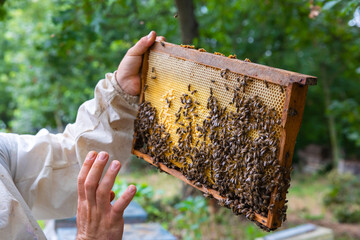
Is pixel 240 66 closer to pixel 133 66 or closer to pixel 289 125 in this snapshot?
pixel 289 125

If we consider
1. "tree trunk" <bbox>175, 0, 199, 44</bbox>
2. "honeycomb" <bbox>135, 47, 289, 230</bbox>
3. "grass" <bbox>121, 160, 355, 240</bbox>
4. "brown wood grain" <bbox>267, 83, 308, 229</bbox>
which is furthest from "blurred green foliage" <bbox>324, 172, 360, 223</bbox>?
"brown wood grain" <bbox>267, 83, 308, 229</bbox>

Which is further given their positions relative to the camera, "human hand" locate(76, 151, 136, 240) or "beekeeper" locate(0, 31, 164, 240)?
"beekeeper" locate(0, 31, 164, 240)

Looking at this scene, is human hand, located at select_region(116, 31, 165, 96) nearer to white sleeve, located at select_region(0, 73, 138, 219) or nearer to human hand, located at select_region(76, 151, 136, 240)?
white sleeve, located at select_region(0, 73, 138, 219)

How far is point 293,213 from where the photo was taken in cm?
895

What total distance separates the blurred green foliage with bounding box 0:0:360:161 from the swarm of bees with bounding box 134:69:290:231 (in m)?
1.15

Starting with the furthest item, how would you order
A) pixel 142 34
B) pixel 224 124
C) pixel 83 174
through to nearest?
1. pixel 142 34
2. pixel 224 124
3. pixel 83 174

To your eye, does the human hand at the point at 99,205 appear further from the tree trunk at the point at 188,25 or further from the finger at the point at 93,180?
the tree trunk at the point at 188,25

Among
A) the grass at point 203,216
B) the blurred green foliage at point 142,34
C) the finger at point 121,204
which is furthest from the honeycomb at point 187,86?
the grass at point 203,216

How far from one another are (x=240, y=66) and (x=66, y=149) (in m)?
1.26

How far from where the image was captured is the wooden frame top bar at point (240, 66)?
1334 millimetres

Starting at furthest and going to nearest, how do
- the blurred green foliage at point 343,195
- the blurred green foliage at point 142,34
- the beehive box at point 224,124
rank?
the blurred green foliage at point 343,195 → the blurred green foliage at point 142,34 → the beehive box at point 224,124

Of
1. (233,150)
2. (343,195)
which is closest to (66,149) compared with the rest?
(233,150)

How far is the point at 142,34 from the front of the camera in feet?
9.05

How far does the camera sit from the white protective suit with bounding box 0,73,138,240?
2.03 m
